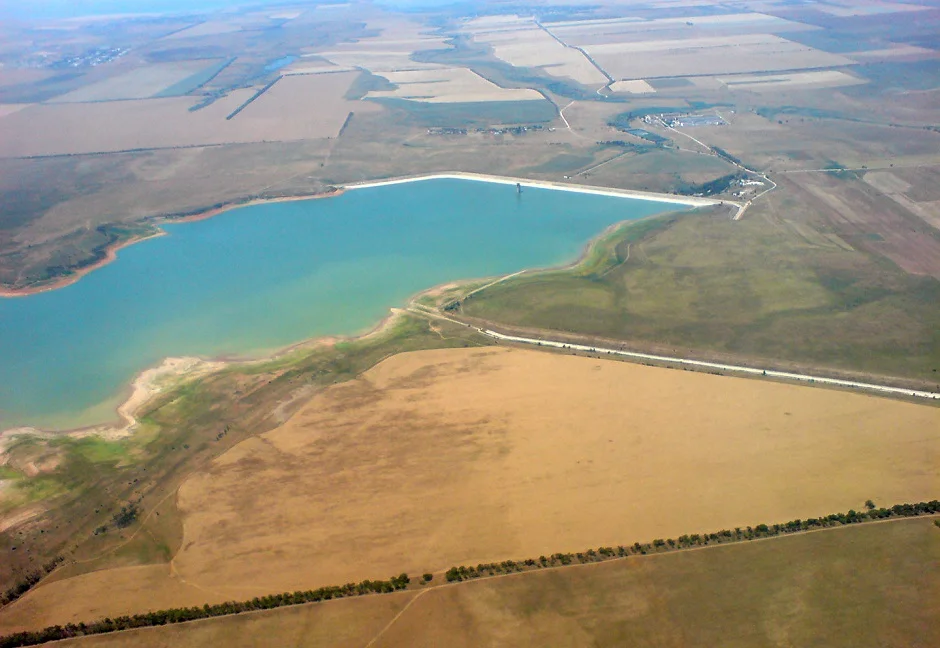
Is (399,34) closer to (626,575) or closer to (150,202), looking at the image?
(150,202)

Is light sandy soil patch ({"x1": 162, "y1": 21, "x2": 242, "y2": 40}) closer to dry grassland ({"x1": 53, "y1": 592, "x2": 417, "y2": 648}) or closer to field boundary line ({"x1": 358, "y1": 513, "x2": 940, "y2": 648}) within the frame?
dry grassland ({"x1": 53, "y1": 592, "x2": 417, "y2": 648})

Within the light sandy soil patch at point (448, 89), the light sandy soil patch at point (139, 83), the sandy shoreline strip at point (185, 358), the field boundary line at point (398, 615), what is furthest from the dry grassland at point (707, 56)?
the field boundary line at point (398, 615)

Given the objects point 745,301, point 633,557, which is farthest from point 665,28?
point 633,557

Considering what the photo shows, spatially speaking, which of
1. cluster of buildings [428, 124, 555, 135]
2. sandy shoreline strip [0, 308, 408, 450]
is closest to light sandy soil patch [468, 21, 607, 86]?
cluster of buildings [428, 124, 555, 135]

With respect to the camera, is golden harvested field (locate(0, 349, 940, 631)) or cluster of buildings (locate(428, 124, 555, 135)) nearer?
golden harvested field (locate(0, 349, 940, 631))

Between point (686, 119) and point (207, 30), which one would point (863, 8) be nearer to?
point (686, 119)

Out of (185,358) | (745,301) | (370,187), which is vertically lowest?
(185,358)
